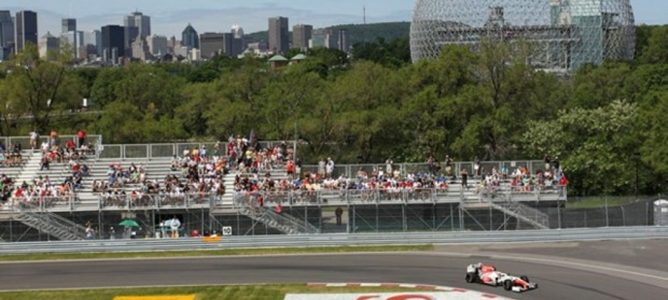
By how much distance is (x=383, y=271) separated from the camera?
3888cm

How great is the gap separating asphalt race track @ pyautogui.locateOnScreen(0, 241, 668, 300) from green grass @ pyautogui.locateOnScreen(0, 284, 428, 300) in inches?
44.9

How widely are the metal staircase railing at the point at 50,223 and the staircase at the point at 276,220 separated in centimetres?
753

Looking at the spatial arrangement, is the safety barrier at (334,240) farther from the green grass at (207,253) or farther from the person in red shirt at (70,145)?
the person in red shirt at (70,145)

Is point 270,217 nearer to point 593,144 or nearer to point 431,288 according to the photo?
point 431,288

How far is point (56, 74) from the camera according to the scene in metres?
79.6

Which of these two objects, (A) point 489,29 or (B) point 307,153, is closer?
(B) point 307,153

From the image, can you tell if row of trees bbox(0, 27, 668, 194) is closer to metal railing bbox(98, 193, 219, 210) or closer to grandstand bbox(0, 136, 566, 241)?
grandstand bbox(0, 136, 566, 241)

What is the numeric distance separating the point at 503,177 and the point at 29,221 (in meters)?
22.5

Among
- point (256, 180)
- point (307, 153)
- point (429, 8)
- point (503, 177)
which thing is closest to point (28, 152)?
point (256, 180)

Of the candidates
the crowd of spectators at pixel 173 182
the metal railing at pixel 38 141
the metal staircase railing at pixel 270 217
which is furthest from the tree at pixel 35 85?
the metal staircase railing at pixel 270 217

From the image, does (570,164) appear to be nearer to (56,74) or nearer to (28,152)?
(28,152)

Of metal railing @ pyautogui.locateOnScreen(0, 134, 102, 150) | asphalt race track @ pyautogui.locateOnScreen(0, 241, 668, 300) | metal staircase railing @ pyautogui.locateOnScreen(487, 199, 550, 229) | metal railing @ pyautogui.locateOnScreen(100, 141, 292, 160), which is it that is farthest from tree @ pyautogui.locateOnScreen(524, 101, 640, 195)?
metal railing @ pyautogui.locateOnScreen(0, 134, 102, 150)

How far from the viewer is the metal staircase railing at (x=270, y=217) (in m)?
47.1

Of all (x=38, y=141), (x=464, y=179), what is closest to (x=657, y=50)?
(x=464, y=179)
